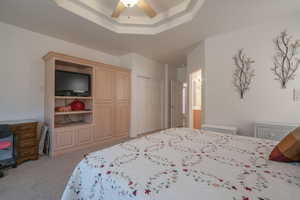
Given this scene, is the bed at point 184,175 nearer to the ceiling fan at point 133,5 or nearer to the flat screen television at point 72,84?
the ceiling fan at point 133,5

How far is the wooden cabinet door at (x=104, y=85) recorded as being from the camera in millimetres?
3310

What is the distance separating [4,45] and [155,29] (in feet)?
9.38

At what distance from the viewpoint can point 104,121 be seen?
3.48 m

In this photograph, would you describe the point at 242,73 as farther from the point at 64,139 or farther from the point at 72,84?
the point at 64,139

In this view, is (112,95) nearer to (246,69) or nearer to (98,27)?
(98,27)

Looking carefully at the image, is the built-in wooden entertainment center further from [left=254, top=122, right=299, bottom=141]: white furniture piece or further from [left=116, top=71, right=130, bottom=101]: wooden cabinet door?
[left=254, top=122, right=299, bottom=141]: white furniture piece

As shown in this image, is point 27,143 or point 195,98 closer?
point 27,143

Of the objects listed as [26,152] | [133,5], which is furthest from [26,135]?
[133,5]

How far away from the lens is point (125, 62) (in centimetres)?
424

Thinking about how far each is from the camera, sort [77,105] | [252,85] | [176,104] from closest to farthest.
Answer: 1. [252,85]
2. [77,105]
3. [176,104]

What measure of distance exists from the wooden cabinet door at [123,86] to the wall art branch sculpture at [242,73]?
2.68m

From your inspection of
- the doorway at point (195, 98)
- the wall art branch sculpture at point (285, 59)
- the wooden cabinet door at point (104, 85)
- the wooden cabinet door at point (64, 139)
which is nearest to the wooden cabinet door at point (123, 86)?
the wooden cabinet door at point (104, 85)

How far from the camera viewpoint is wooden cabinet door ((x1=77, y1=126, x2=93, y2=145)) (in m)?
3.03

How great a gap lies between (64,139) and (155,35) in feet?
9.46
